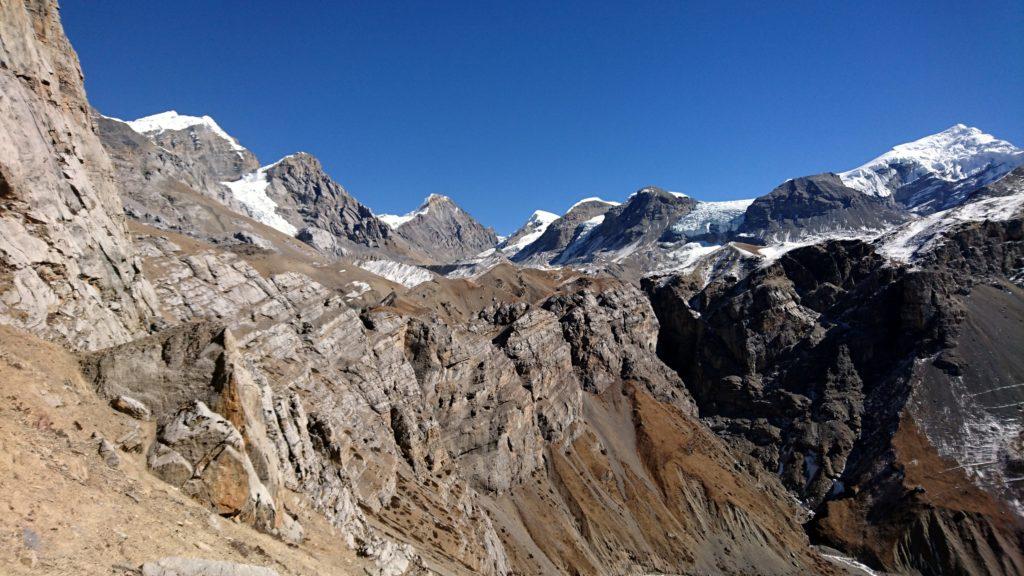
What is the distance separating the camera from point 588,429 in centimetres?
12506

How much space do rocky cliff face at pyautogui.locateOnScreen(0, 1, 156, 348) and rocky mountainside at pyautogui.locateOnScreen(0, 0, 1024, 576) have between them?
0.64ft

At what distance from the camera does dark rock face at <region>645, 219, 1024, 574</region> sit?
356 feet

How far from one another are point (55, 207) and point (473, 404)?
76.9 metres

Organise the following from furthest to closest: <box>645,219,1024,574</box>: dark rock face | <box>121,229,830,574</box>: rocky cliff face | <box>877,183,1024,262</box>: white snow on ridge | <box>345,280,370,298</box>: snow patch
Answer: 1. <box>877,183,1024,262</box>: white snow on ridge
2. <box>345,280,370,298</box>: snow patch
3. <box>645,219,1024,574</box>: dark rock face
4. <box>121,229,830,574</box>: rocky cliff face

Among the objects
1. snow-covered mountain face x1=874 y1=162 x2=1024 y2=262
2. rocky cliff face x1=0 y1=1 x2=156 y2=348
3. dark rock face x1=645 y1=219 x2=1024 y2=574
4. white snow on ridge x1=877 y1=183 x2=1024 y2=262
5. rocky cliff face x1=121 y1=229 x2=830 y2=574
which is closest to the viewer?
rocky cliff face x1=0 y1=1 x2=156 y2=348

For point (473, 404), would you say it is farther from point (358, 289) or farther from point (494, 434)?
point (358, 289)

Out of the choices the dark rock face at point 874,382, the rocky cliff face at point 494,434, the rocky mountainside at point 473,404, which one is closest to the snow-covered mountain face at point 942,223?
the rocky mountainside at point 473,404

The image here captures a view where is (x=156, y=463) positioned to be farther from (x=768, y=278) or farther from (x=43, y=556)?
(x=768, y=278)

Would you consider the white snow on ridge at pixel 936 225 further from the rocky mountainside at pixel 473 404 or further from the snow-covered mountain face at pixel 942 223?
the rocky mountainside at pixel 473 404

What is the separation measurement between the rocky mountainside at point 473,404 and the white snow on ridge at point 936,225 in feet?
4.04

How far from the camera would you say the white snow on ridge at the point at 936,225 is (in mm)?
172125

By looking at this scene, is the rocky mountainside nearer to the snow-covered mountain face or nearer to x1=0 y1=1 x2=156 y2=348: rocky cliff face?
x1=0 y1=1 x2=156 y2=348: rocky cliff face

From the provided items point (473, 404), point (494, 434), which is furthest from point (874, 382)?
point (473, 404)

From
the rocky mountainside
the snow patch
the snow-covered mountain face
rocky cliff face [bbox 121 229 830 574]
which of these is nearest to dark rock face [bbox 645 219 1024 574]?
the rocky mountainside
